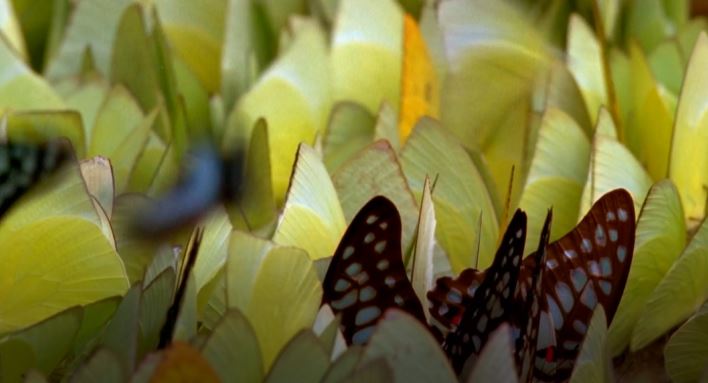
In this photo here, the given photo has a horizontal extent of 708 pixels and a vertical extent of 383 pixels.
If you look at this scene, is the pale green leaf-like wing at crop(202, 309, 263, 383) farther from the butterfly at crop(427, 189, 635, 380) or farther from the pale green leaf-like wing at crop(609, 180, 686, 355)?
the pale green leaf-like wing at crop(609, 180, 686, 355)

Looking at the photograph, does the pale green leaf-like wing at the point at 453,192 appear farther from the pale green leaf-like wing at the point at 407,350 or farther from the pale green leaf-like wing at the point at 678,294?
the pale green leaf-like wing at the point at 407,350

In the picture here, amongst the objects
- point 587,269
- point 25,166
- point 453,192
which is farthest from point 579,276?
point 25,166

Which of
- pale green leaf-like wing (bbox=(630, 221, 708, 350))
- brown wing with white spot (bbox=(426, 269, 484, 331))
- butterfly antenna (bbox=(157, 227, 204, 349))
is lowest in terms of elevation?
pale green leaf-like wing (bbox=(630, 221, 708, 350))

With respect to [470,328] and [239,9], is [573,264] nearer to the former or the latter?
[470,328]

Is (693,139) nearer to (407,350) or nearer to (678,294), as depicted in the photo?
(678,294)

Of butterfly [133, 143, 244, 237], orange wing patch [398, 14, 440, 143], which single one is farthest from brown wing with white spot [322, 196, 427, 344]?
orange wing patch [398, 14, 440, 143]

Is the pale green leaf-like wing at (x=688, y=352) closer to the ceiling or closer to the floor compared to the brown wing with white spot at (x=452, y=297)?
closer to the floor

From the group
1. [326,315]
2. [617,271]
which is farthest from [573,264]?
[326,315]

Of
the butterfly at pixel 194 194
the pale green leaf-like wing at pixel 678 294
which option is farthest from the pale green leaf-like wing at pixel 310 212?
the pale green leaf-like wing at pixel 678 294

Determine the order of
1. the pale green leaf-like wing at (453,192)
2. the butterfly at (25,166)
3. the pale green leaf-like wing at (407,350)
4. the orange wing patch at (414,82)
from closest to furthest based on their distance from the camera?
the pale green leaf-like wing at (407,350) → the butterfly at (25,166) → the pale green leaf-like wing at (453,192) → the orange wing patch at (414,82)
